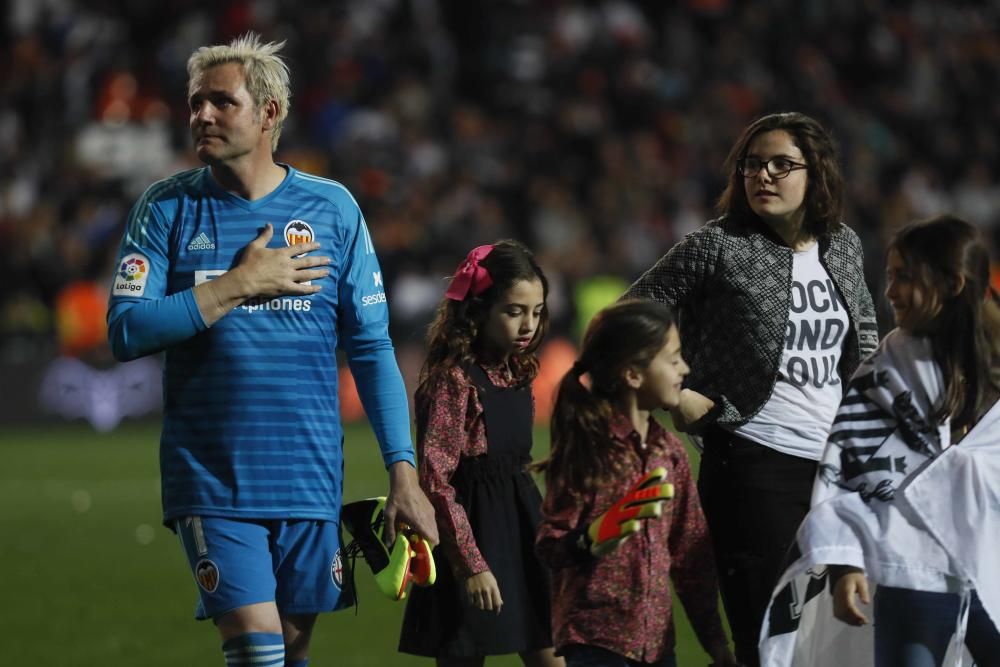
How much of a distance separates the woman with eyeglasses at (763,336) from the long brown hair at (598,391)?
0.59 m

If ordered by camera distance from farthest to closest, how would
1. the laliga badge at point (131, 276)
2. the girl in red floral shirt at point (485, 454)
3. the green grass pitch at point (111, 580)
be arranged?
the green grass pitch at point (111, 580)
the girl in red floral shirt at point (485, 454)
the laliga badge at point (131, 276)

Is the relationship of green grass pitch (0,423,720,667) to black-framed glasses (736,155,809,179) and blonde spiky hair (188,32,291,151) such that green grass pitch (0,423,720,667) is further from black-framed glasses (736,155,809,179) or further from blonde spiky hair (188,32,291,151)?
blonde spiky hair (188,32,291,151)

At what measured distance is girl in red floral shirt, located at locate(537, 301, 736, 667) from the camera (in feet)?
14.3

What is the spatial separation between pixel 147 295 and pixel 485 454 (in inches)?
45.4

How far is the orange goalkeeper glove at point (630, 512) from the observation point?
4.09 m

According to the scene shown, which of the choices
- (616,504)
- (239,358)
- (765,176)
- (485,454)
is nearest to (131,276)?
(239,358)

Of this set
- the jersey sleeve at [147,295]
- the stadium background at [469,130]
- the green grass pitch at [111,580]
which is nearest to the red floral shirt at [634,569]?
the jersey sleeve at [147,295]

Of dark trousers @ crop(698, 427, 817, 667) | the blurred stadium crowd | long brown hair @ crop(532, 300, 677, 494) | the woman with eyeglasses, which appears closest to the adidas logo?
long brown hair @ crop(532, 300, 677, 494)

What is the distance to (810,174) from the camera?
17.4 feet

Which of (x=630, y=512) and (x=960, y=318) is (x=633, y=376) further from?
(x=960, y=318)

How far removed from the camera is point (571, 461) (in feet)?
14.6

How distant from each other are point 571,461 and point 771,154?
1377mm

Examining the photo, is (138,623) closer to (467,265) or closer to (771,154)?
(467,265)

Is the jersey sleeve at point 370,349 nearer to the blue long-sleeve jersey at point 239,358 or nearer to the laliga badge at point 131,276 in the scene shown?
the blue long-sleeve jersey at point 239,358
